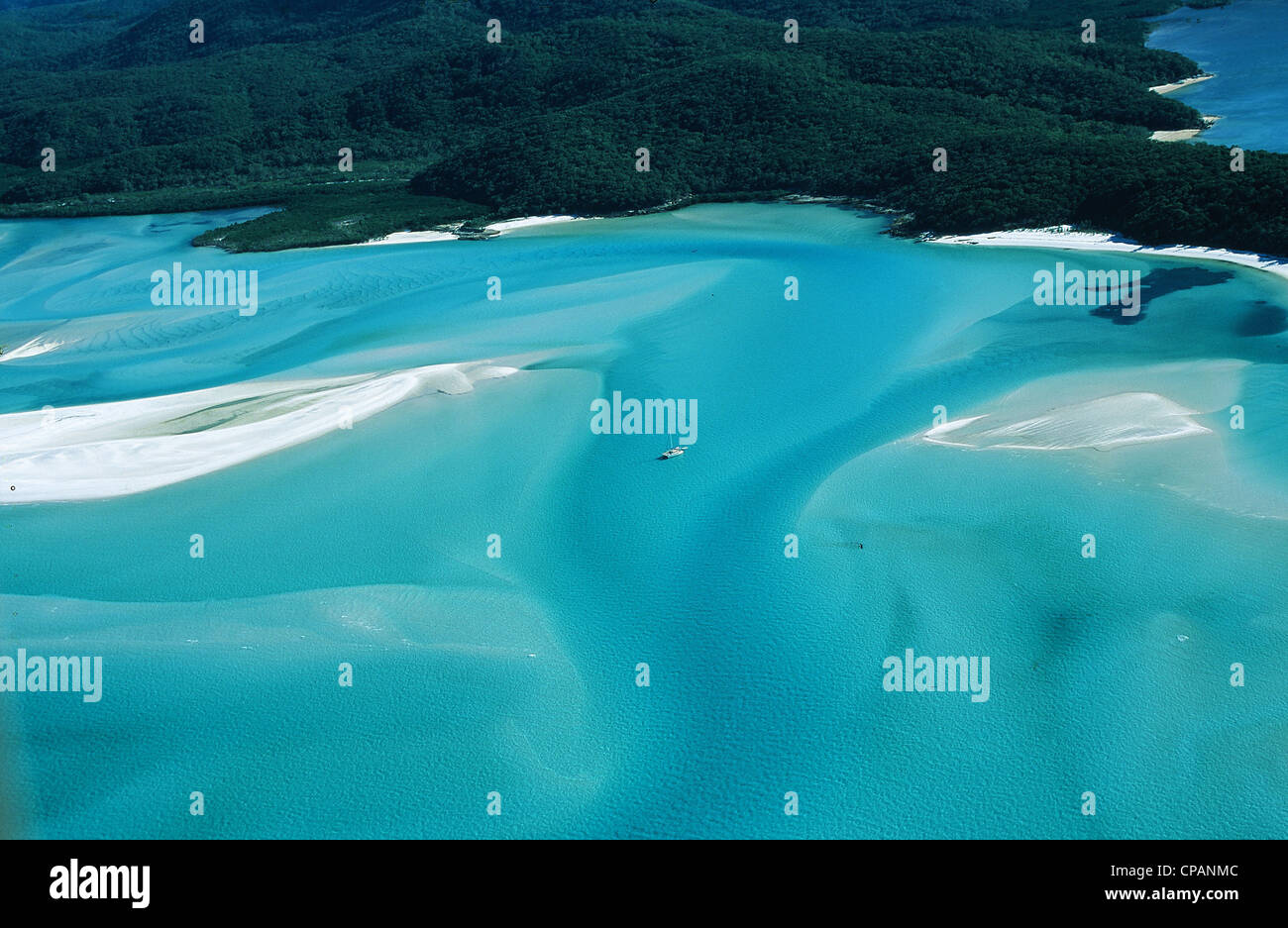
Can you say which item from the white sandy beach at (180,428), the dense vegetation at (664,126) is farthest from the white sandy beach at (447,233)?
the white sandy beach at (180,428)

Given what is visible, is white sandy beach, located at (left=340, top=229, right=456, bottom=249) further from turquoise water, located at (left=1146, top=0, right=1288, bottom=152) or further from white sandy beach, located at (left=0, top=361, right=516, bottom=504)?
turquoise water, located at (left=1146, top=0, right=1288, bottom=152)

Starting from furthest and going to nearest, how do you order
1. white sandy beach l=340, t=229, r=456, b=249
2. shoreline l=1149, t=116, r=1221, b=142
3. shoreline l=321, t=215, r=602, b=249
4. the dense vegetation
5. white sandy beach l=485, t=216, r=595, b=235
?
1. white sandy beach l=485, t=216, r=595, b=235
2. shoreline l=1149, t=116, r=1221, b=142
3. white sandy beach l=340, t=229, r=456, b=249
4. shoreline l=321, t=215, r=602, b=249
5. the dense vegetation

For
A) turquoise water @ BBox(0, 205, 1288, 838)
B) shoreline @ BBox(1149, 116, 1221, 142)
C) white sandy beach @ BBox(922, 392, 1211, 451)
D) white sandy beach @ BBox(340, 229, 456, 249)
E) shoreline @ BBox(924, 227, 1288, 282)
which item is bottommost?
turquoise water @ BBox(0, 205, 1288, 838)

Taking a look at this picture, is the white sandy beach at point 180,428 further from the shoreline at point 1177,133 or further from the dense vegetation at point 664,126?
the shoreline at point 1177,133

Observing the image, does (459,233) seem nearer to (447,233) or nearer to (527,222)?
(447,233)

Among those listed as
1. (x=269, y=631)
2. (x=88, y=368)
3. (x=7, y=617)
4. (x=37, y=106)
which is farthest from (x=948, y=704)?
(x=37, y=106)

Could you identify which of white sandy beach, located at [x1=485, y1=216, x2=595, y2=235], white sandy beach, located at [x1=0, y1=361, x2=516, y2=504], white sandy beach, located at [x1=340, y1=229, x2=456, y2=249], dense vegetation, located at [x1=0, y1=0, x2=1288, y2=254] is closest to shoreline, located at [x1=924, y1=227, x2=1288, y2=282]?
dense vegetation, located at [x1=0, y1=0, x2=1288, y2=254]

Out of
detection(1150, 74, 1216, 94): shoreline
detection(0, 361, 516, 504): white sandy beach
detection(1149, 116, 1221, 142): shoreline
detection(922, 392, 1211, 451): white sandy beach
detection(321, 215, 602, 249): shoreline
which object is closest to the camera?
detection(922, 392, 1211, 451): white sandy beach
